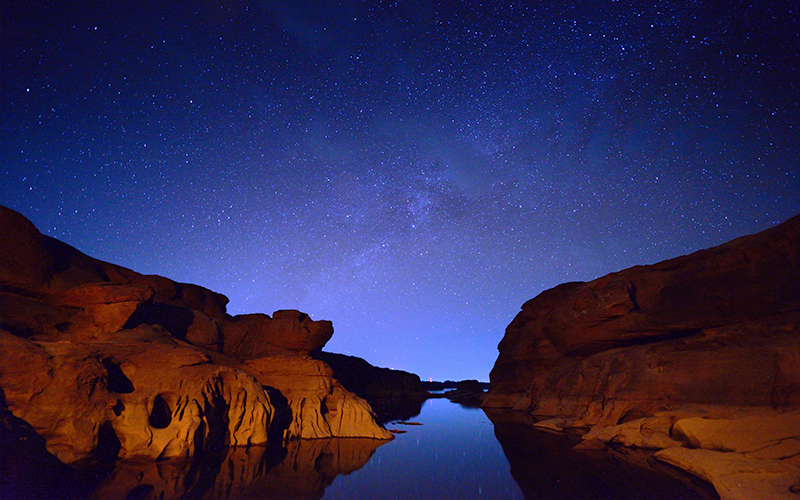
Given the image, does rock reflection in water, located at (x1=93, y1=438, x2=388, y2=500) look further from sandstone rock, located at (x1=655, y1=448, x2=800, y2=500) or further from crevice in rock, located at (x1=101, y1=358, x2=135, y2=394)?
sandstone rock, located at (x1=655, y1=448, x2=800, y2=500)

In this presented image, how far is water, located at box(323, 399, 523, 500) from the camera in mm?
9727

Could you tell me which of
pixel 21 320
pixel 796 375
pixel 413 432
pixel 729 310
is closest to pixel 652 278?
pixel 729 310

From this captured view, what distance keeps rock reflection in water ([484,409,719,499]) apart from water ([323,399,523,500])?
66 cm

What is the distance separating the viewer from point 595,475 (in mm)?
11555

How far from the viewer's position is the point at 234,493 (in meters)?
8.90

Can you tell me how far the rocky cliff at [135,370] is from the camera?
11.3m

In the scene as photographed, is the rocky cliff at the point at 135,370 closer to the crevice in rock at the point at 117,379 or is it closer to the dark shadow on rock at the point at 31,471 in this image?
→ the crevice in rock at the point at 117,379

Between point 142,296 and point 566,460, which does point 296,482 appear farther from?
point 142,296

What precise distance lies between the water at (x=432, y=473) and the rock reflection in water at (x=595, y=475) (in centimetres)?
66

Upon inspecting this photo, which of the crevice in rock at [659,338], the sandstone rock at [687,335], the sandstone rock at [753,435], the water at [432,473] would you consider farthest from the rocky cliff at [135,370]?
the crevice in rock at [659,338]

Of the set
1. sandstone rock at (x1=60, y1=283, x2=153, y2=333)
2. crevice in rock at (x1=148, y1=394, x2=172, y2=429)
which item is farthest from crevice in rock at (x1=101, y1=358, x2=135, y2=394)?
sandstone rock at (x1=60, y1=283, x2=153, y2=333)

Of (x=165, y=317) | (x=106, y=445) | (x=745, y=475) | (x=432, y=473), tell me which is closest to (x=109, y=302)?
(x=165, y=317)

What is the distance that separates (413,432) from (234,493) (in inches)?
595

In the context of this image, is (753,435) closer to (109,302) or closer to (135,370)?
(135,370)
